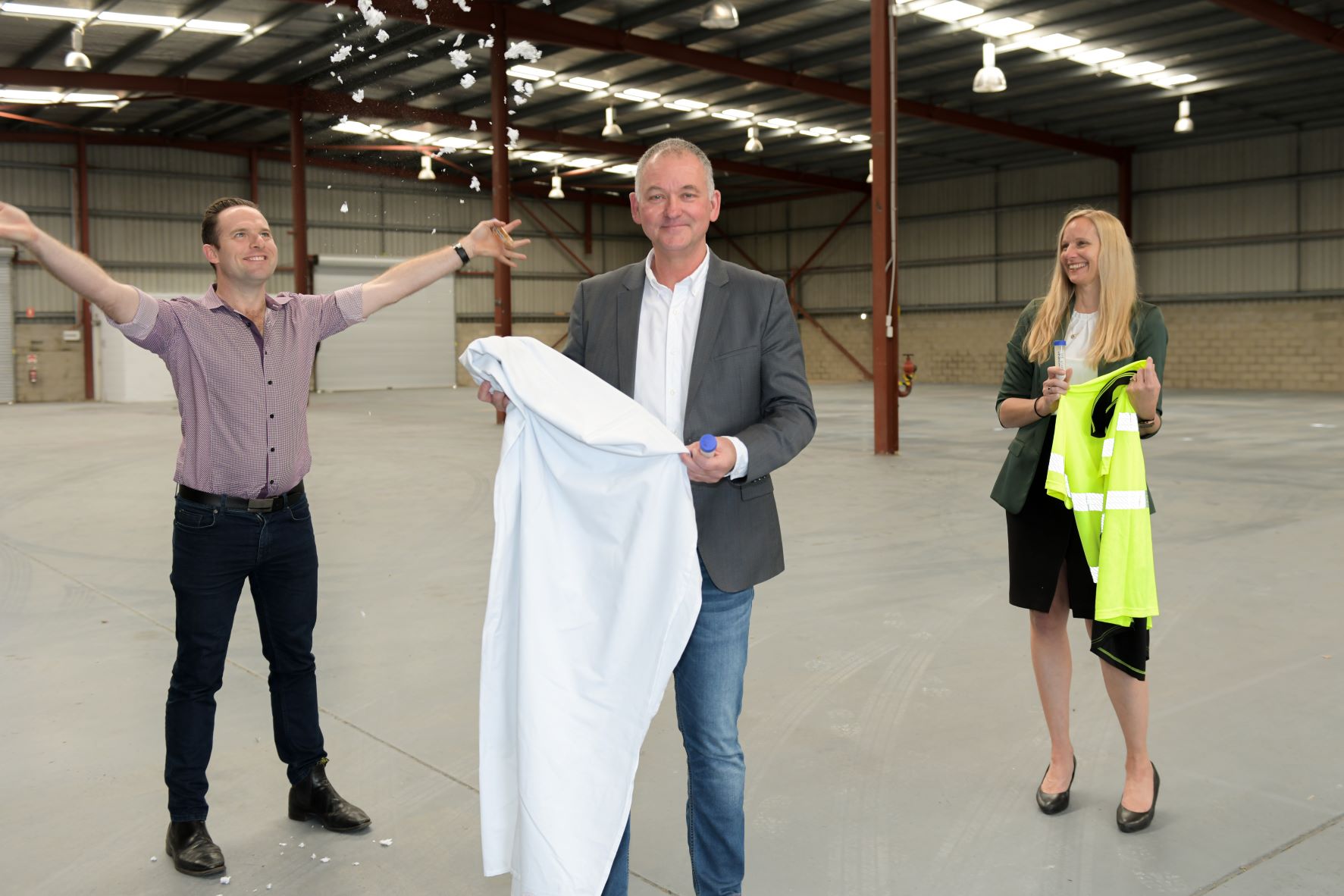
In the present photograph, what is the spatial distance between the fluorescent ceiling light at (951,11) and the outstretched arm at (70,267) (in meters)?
15.1

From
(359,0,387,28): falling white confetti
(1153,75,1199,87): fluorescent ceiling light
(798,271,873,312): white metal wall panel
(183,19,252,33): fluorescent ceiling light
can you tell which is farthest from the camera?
(798,271,873,312): white metal wall panel

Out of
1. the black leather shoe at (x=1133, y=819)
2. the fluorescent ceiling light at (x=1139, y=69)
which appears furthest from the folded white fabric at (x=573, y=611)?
the fluorescent ceiling light at (x=1139, y=69)

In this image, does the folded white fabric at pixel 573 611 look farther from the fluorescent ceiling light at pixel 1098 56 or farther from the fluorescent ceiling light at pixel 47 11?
the fluorescent ceiling light at pixel 1098 56

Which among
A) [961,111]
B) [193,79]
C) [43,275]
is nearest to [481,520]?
[193,79]

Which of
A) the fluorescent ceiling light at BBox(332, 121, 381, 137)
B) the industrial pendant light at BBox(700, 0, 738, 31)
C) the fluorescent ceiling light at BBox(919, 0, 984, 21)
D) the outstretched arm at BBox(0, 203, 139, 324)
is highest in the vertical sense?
the fluorescent ceiling light at BBox(919, 0, 984, 21)

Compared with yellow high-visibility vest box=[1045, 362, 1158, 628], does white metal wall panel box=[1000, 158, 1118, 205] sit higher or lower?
higher

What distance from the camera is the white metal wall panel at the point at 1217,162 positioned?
23812 millimetres

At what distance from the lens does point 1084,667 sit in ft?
14.5

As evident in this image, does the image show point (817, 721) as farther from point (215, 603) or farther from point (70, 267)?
point (70, 267)

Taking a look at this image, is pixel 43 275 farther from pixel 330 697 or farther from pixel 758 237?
pixel 330 697

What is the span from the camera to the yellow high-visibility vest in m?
2.87

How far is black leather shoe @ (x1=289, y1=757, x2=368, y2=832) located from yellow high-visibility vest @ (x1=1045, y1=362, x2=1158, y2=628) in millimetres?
2064

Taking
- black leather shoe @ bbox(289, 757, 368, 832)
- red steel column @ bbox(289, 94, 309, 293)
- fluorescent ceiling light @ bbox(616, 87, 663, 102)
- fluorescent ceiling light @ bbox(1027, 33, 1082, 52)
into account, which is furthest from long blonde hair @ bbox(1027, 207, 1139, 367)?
red steel column @ bbox(289, 94, 309, 293)

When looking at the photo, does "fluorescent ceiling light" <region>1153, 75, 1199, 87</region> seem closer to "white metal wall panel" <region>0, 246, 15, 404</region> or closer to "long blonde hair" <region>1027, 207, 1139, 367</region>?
"long blonde hair" <region>1027, 207, 1139, 367</region>
